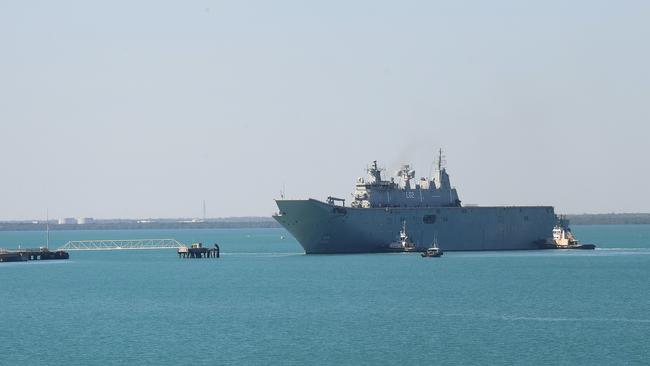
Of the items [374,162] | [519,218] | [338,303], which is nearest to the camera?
[338,303]

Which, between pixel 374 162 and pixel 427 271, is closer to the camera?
pixel 427 271

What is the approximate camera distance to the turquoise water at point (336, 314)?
4891cm

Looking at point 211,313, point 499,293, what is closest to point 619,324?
point 499,293

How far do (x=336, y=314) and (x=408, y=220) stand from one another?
→ 5087 cm

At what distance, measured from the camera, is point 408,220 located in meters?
112

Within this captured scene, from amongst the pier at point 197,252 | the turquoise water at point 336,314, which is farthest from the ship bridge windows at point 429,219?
the pier at point 197,252

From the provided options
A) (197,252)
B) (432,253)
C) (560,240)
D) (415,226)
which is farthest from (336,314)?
(560,240)

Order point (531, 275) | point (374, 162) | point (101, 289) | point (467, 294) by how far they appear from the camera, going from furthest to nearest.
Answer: point (374, 162) < point (531, 275) < point (101, 289) < point (467, 294)

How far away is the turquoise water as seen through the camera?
48906 millimetres

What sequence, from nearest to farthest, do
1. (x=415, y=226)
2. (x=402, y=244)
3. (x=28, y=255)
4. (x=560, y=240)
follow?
1. (x=402, y=244)
2. (x=415, y=226)
3. (x=28, y=255)
4. (x=560, y=240)

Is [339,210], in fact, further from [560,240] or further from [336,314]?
[336,314]

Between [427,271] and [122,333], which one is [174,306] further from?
[427,271]

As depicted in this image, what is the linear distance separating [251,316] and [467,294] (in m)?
16.2

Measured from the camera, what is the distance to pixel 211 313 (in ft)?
209
